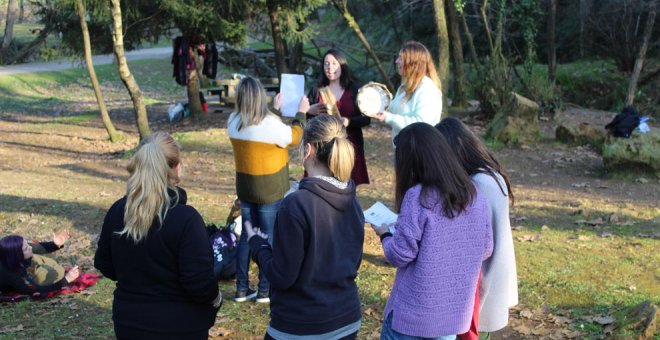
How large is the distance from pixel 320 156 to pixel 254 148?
1.96 m

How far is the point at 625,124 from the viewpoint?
40.2ft

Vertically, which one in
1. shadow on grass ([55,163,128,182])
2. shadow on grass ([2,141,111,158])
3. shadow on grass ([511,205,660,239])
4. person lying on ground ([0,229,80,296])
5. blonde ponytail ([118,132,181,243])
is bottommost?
shadow on grass ([2,141,111,158])

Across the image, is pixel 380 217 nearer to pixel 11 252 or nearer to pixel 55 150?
pixel 11 252

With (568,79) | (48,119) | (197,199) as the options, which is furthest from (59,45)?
(568,79)

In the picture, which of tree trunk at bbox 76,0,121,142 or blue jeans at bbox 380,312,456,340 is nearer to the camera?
blue jeans at bbox 380,312,456,340

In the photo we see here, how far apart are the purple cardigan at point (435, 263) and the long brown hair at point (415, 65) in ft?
8.04

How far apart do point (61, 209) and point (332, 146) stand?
6.58m

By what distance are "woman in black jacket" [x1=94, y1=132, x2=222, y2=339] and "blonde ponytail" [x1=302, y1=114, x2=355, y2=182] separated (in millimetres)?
633

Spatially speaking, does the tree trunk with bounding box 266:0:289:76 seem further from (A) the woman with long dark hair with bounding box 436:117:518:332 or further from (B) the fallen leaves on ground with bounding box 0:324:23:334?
(A) the woman with long dark hair with bounding box 436:117:518:332

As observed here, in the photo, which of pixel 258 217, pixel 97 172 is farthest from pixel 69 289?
pixel 97 172

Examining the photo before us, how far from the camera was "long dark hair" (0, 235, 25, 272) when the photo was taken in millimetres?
5773

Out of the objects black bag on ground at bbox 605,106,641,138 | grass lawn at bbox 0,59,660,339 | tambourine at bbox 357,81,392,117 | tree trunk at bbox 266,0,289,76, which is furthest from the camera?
tree trunk at bbox 266,0,289,76

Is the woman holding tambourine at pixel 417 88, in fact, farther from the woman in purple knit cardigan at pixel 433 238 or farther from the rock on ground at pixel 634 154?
the rock on ground at pixel 634 154

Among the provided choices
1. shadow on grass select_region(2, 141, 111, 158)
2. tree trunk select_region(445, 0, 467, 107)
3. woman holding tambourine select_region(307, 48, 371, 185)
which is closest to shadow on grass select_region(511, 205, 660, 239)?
woman holding tambourine select_region(307, 48, 371, 185)
